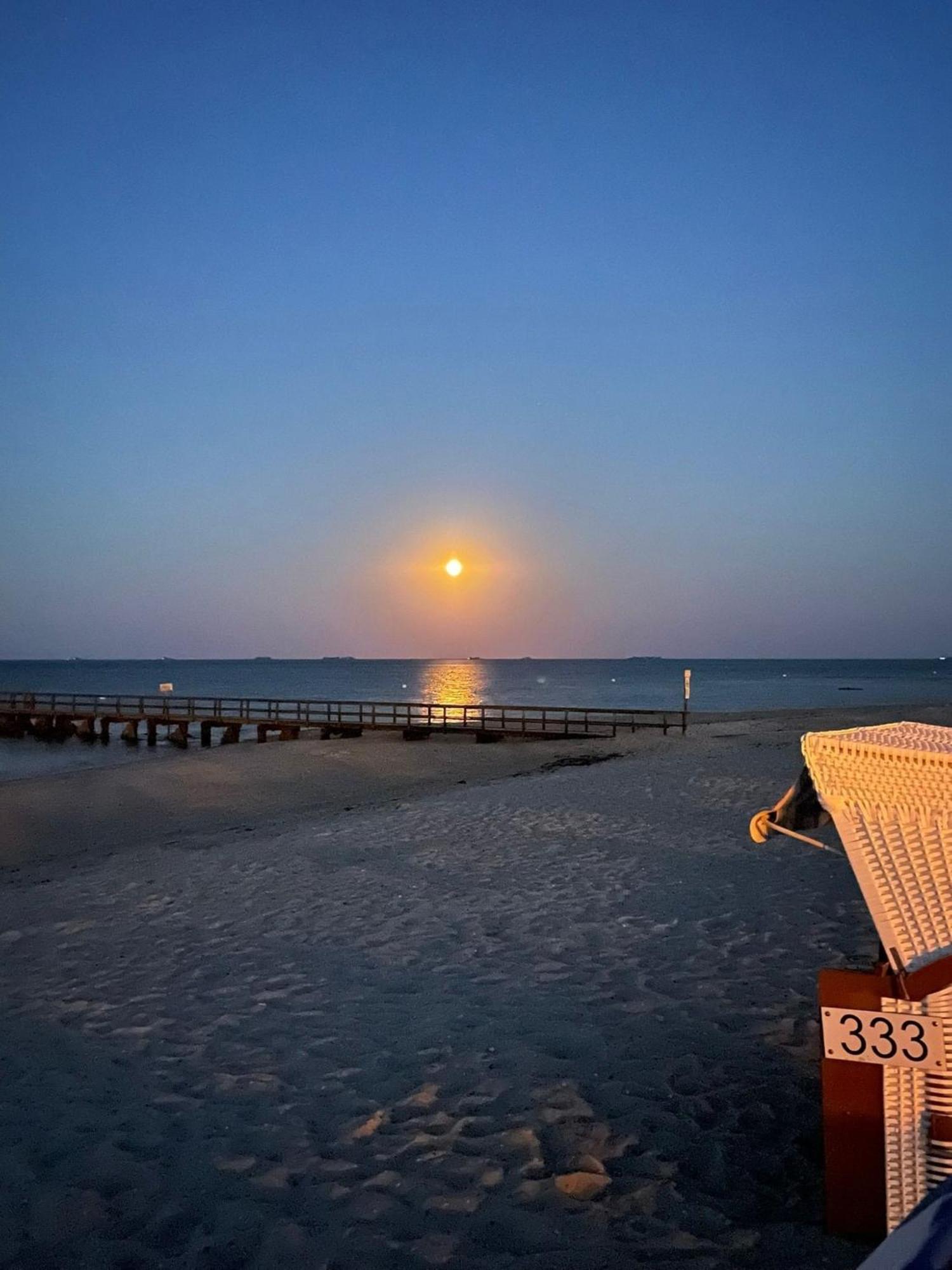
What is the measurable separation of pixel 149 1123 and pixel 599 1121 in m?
2.08

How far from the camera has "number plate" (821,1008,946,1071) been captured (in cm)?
256

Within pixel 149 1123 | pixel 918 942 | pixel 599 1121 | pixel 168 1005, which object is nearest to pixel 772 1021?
pixel 599 1121

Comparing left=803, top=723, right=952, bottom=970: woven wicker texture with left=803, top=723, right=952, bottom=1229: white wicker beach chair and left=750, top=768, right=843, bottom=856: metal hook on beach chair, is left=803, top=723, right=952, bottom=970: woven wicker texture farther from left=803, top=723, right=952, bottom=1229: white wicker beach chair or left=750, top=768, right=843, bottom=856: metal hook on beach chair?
left=750, top=768, right=843, bottom=856: metal hook on beach chair

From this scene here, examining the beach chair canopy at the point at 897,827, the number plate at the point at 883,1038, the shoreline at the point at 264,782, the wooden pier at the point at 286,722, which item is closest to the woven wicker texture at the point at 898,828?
the beach chair canopy at the point at 897,827

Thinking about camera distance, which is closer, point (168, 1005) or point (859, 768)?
point (859, 768)

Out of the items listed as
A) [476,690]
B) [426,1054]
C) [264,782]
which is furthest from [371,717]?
[476,690]

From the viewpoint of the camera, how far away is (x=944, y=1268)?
1.13 metres

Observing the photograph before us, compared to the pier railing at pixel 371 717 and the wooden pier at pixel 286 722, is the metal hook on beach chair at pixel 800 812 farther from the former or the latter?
the pier railing at pixel 371 717

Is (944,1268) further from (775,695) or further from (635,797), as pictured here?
(775,695)

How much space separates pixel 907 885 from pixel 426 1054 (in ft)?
9.34

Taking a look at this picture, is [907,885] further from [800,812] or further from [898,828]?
[800,812]

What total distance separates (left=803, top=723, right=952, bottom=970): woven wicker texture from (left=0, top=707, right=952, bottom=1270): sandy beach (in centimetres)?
119

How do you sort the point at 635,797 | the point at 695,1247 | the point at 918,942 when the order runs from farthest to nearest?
the point at 635,797 → the point at 695,1247 → the point at 918,942

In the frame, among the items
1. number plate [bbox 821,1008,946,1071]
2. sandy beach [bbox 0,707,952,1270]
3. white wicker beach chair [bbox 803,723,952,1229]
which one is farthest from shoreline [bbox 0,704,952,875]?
white wicker beach chair [bbox 803,723,952,1229]
